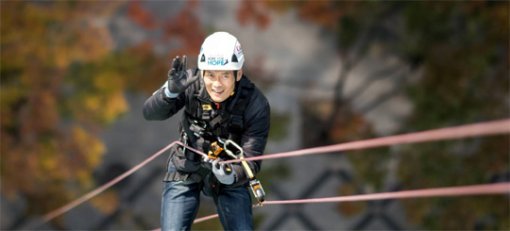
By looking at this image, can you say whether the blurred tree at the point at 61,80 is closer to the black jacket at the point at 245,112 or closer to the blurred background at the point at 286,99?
the blurred background at the point at 286,99

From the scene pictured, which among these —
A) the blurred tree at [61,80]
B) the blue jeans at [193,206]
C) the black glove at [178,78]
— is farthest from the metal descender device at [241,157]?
the blurred tree at [61,80]

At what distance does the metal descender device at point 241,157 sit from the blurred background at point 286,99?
9.17 meters

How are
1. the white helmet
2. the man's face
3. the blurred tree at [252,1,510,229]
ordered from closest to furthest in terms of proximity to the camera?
the white helmet, the man's face, the blurred tree at [252,1,510,229]

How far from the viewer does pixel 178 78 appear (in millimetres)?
6023

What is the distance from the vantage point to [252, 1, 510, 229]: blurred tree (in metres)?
16.3

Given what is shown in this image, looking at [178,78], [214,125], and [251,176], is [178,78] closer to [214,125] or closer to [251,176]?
[214,125]

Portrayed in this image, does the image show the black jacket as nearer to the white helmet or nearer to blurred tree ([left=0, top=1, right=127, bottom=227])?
the white helmet

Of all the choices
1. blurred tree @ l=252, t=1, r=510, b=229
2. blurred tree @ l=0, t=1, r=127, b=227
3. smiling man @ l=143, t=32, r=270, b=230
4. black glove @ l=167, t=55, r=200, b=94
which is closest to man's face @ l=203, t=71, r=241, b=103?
smiling man @ l=143, t=32, r=270, b=230

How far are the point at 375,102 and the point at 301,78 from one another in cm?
152

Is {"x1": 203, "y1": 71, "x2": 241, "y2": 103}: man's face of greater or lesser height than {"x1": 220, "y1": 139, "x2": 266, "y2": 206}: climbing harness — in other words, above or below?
above

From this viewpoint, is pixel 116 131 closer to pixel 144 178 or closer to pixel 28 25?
pixel 144 178

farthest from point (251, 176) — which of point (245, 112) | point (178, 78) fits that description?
point (178, 78)

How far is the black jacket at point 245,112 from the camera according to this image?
630cm

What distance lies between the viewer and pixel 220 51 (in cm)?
596
